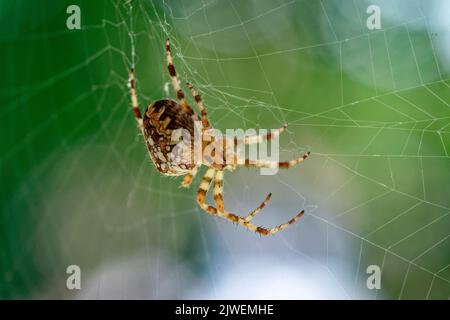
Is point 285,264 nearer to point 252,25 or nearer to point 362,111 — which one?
point 362,111

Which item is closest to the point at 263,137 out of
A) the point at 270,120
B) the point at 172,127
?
the point at 172,127

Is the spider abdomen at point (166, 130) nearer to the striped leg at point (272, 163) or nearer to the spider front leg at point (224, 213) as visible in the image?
the striped leg at point (272, 163)

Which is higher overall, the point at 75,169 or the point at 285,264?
the point at 75,169

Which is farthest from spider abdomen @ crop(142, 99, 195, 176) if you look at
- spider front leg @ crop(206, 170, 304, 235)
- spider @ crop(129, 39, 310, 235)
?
spider front leg @ crop(206, 170, 304, 235)

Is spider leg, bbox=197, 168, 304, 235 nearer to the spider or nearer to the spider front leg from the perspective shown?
the spider front leg
